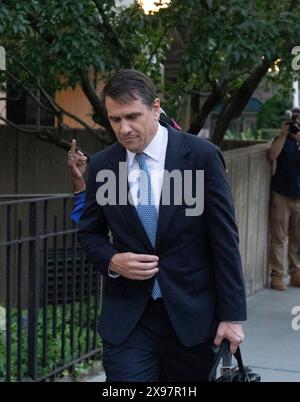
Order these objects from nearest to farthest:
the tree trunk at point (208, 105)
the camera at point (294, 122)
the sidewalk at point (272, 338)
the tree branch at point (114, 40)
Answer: the sidewalk at point (272, 338) < the tree branch at point (114, 40) < the tree trunk at point (208, 105) < the camera at point (294, 122)

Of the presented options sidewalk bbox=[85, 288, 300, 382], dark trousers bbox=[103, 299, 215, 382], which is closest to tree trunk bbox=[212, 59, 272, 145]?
sidewalk bbox=[85, 288, 300, 382]

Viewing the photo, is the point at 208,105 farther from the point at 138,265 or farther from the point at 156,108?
the point at 138,265

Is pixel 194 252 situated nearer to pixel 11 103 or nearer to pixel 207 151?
pixel 207 151

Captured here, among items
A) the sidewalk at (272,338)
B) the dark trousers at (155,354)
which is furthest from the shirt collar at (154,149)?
the sidewalk at (272,338)

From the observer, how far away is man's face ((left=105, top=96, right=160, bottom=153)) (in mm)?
3801

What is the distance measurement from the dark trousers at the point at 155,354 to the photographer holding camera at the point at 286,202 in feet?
21.3

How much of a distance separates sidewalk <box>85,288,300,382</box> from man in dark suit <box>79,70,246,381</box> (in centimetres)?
284

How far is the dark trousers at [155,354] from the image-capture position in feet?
12.8

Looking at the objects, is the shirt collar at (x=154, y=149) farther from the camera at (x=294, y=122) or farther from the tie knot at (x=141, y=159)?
the camera at (x=294, y=122)

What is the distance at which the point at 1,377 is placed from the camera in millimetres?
5965

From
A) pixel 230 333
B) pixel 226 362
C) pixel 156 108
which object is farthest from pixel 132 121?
pixel 226 362

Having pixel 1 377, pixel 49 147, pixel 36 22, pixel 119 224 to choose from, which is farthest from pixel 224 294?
pixel 49 147

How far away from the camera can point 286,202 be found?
10.4 m

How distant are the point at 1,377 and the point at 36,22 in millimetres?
3194
